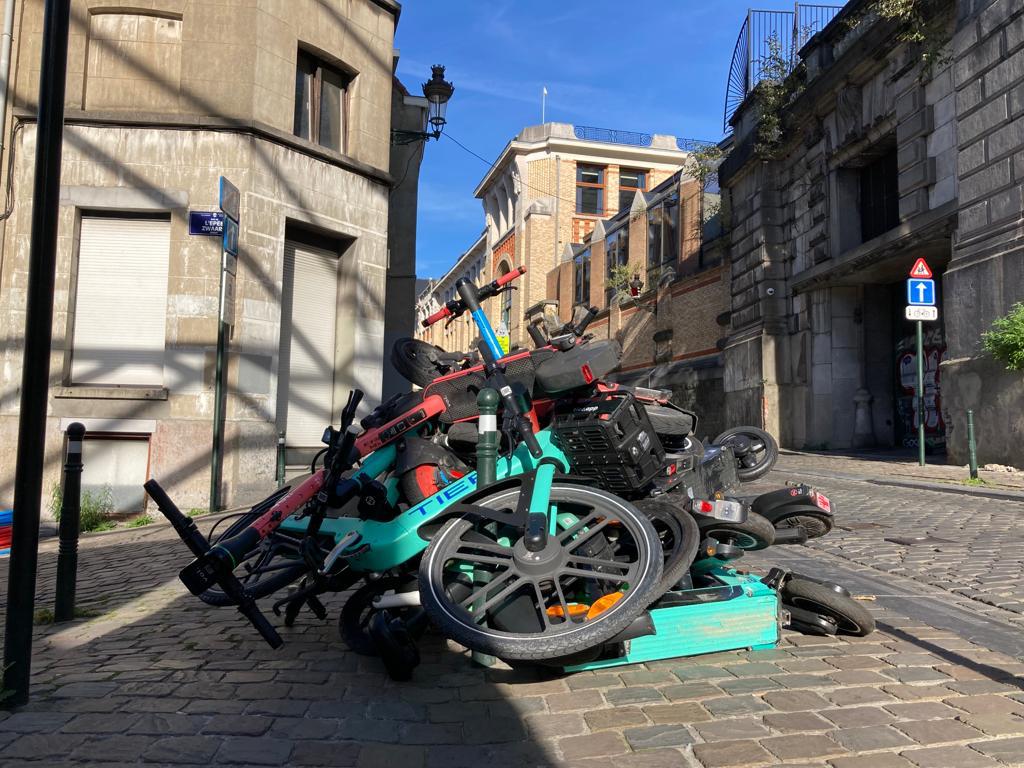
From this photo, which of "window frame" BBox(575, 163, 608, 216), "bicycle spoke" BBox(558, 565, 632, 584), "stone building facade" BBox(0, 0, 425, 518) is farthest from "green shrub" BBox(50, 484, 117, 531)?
"window frame" BBox(575, 163, 608, 216)

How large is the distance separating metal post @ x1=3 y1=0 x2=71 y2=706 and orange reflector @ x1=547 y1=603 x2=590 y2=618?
1.96 meters

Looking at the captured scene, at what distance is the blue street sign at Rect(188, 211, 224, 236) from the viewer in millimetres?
8109

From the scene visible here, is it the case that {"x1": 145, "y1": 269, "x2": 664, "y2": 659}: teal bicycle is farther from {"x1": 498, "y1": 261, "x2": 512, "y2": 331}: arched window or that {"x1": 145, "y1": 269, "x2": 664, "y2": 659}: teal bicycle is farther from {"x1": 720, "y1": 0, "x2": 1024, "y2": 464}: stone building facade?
{"x1": 498, "y1": 261, "x2": 512, "y2": 331}: arched window

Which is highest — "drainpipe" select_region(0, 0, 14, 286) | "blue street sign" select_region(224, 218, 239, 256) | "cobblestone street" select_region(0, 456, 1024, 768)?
"drainpipe" select_region(0, 0, 14, 286)

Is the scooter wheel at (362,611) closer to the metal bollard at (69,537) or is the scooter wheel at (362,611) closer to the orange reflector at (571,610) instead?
the orange reflector at (571,610)

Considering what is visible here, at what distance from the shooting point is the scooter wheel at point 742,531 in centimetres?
343

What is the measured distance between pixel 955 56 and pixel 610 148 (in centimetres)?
3248

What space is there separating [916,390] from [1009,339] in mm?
4947

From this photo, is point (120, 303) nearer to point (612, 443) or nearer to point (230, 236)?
point (230, 236)

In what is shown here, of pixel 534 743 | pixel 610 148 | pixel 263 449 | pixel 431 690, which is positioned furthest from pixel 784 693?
pixel 610 148

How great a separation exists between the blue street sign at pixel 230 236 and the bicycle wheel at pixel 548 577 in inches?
239

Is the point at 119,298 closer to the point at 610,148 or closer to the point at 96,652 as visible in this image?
the point at 96,652

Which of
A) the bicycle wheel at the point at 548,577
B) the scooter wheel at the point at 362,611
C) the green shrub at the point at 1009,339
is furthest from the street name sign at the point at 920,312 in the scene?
the scooter wheel at the point at 362,611

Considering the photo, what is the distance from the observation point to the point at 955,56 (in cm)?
1278
